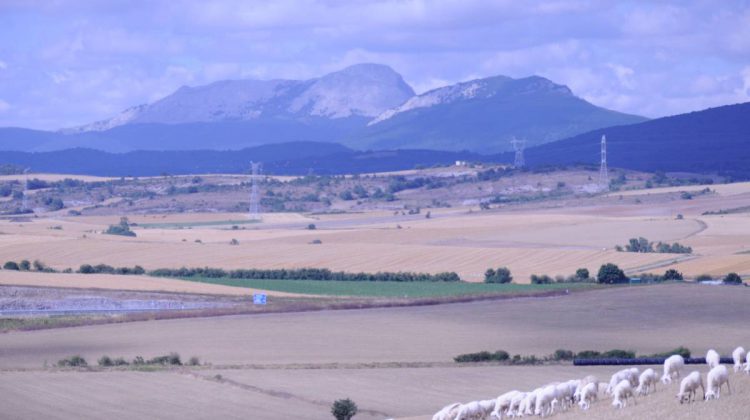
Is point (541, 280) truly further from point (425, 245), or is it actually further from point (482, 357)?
point (482, 357)

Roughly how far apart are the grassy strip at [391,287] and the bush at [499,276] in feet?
5.17

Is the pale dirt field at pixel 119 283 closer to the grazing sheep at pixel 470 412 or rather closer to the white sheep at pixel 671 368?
the white sheep at pixel 671 368

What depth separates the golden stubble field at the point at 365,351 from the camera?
1313 inches

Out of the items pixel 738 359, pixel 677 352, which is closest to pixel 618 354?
pixel 677 352

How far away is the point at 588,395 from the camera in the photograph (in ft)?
98.5

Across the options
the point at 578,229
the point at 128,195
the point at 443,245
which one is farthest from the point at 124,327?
the point at 128,195

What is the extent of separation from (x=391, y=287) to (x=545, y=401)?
36119 millimetres

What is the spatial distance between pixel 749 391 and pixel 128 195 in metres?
141

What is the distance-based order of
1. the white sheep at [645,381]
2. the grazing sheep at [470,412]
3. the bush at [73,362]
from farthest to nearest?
1. the bush at [73,362]
2. the white sheep at [645,381]
3. the grazing sheep at [470,412]

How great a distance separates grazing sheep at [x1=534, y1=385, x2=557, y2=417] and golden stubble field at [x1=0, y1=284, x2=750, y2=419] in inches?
29.0

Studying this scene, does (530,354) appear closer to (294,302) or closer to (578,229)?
(294,302)

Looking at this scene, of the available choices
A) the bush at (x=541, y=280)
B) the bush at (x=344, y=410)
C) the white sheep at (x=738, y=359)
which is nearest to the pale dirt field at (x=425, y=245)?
the bush at (x=541, y=280)

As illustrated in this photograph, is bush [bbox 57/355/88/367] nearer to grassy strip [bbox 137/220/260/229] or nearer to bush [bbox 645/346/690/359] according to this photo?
bush [bbox 645/346/690/359]

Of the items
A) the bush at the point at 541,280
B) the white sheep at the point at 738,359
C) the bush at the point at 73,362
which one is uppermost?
the bush at the point at 541,280
